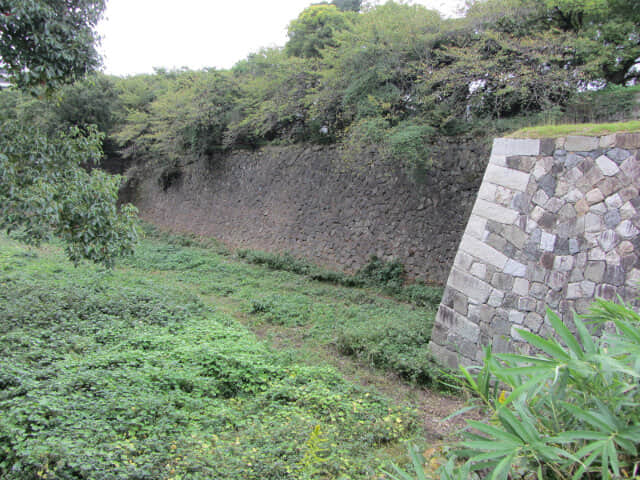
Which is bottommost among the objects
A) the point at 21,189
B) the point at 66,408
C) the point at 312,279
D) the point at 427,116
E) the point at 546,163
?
the point at 312,279

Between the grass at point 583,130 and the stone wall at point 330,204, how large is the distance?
10.6 feet

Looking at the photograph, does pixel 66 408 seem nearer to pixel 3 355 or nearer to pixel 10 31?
pixel 3 355

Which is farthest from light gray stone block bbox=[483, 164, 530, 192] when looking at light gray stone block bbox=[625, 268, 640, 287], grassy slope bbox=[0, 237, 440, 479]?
grassy slope bbox=[0, 237, 440, 479]

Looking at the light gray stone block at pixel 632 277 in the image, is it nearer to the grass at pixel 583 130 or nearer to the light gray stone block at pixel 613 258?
the light gray stone block at pixel 613 258

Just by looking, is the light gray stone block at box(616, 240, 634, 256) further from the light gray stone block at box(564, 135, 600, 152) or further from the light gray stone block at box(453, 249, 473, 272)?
the light gray stone block at box(453, 249, 473, 272)

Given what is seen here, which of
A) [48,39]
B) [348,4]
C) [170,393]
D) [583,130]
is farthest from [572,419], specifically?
[348,4]

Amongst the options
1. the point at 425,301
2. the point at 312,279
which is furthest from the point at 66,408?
the point at 312,279

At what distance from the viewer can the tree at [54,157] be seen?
14.3 feet

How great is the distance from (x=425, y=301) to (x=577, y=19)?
578 centimetres

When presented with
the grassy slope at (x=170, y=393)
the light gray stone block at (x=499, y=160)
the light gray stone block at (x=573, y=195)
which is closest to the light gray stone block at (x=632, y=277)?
the light gray stone block at (x=573, y=195)

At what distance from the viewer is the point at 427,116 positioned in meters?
8.48

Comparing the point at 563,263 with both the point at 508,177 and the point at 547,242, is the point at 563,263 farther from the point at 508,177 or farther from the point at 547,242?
the point at 508,177

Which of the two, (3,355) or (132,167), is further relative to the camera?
(132,167)

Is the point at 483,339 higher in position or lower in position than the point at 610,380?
lower
